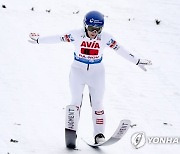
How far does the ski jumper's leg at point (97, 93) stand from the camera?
23.2 feet

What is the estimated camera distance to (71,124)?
686 centimetres

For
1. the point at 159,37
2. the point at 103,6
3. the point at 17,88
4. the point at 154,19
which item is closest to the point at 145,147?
the point at 17,88

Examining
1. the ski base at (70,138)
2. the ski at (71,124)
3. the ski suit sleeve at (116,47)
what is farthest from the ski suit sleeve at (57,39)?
the ski base at (70,138)

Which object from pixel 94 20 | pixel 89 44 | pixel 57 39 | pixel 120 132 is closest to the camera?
pixel 94 20

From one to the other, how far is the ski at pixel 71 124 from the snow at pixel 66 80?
7.1 inches

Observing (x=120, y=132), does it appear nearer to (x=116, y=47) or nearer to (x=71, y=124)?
(x=71, y=124)

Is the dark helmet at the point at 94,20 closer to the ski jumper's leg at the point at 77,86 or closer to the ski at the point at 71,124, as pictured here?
the ski jumper's leg at the point at 77,86

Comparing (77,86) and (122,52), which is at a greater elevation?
(122,52)

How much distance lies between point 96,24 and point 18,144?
1.98 m

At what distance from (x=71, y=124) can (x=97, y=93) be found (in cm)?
62

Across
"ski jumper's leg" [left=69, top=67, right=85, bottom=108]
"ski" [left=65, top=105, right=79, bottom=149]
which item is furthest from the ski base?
"ski jumper's leg" [left=69, top=67, right=85, bottom=108]

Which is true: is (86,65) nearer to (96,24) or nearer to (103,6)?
(96,24)

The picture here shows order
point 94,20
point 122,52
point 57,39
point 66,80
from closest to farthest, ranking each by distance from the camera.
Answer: point 94,20
point 57,39
point 122,52
point 66,80

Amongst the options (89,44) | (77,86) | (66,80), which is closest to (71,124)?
(77,86)
